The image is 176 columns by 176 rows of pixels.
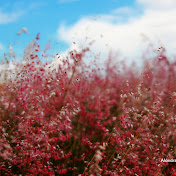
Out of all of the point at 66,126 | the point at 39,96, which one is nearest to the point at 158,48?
the point at 66,126

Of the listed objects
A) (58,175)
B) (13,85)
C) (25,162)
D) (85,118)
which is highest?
(13,85)

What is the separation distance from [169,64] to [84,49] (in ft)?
17.5

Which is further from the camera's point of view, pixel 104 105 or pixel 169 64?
pixel 169 64

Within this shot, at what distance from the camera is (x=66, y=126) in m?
3.33

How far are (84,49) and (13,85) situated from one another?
1.70 m

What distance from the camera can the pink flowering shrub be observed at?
328 cm

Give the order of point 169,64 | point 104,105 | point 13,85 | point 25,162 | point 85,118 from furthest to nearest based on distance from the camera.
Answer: point 169,64, point 104,105, point 85,118, point 13,85, point 25,162

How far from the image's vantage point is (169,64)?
8430 mm

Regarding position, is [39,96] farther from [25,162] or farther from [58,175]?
[58,175]

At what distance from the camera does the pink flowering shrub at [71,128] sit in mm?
3281

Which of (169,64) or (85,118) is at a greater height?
(169,64)

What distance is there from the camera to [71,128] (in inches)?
135

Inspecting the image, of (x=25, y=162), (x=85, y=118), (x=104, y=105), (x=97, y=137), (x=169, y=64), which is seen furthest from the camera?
(x=169, y=64)

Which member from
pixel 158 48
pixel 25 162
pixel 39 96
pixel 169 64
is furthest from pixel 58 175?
pixel 169 64
